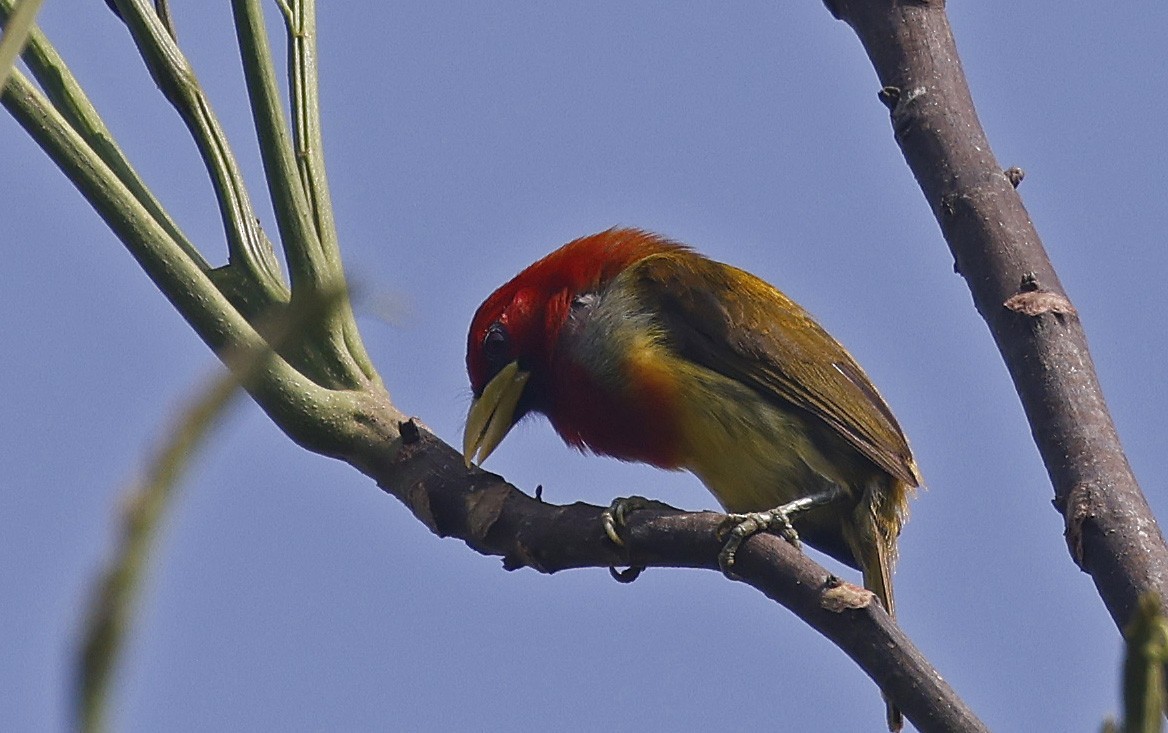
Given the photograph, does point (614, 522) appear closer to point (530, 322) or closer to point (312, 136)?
point (312, 136)

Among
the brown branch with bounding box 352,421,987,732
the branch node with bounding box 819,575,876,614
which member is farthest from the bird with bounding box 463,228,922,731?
the branch node with bounding box 819,575,876,614

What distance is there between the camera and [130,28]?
2205 millimetres

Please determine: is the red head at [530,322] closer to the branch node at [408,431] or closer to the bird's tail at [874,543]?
the bird's tail at [874,543]

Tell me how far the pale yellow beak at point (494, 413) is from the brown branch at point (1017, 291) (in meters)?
1.65

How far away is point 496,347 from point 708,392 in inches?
29.4

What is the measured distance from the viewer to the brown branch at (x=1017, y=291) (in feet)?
6.78

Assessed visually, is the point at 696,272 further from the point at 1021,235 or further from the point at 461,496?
the point at 461,496

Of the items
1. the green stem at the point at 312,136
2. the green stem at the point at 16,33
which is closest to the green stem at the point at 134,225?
the green stem at the point at 312,136

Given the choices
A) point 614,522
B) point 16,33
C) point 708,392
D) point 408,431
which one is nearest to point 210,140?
point 408,431

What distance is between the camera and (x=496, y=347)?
13.8 feet

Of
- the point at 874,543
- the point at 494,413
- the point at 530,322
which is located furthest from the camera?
the point at 530,322

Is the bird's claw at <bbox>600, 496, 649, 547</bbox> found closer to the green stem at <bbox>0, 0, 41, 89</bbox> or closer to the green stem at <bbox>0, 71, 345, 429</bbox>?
the green stem at <bbox>0, 71, 345, 429</bbox>

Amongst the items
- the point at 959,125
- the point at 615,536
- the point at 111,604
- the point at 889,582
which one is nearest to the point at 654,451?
the point at 889,582

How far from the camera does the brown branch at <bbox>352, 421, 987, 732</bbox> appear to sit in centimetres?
170
